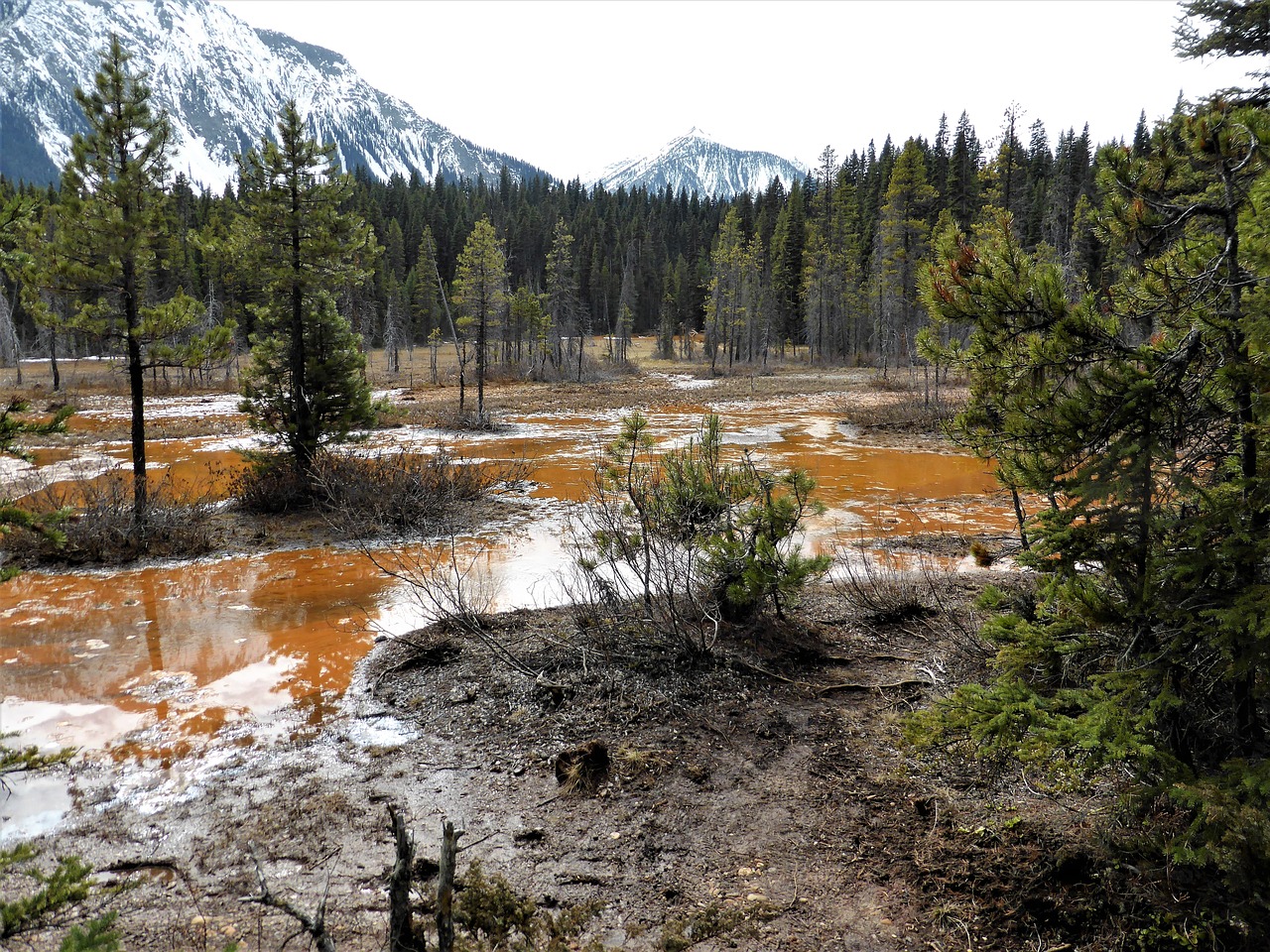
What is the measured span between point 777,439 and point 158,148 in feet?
65.4

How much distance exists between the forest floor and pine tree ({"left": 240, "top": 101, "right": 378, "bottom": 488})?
9.51 metres

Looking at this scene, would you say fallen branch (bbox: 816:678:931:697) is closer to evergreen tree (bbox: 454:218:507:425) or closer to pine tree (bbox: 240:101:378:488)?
pine tree (bbox: 240:101:378:488)

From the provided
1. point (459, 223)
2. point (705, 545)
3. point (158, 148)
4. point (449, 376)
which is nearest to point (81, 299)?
point (158, 148)

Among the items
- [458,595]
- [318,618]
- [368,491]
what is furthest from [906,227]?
[458,595]

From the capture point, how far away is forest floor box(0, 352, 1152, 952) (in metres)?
3.71

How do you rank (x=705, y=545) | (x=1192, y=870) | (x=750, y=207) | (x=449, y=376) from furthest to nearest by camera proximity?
(x=750, y=207), (x=449, y=376), (x=705, y=545), (x=1192, y=870)

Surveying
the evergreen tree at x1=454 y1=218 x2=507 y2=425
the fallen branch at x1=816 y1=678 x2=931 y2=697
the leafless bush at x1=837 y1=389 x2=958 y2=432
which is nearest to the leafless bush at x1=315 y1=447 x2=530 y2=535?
the fallen branch at x1=816 y1=678 x2=931 y2=697

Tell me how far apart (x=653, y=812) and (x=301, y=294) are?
45.1 ft

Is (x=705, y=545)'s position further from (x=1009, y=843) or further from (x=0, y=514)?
(x=0, y=514)

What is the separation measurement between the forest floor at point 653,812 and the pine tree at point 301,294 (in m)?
9.51

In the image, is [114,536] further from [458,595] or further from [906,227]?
[906,227]

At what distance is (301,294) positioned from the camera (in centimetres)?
1512

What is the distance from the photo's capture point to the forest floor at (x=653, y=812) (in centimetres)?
371

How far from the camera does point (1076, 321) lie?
339cm
